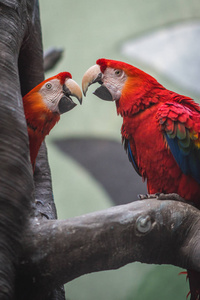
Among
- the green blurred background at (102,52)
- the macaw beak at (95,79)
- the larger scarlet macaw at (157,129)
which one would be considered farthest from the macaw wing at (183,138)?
the green blurred background at (102,52)

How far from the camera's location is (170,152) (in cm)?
121

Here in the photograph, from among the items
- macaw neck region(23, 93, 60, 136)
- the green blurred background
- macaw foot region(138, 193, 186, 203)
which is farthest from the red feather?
A: the green blurred background

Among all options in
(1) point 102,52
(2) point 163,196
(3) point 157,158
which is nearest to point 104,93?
(3) point 157,158

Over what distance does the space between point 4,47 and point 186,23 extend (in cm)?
227

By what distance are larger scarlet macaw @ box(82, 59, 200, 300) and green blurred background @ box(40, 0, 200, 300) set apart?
1624 millimetres

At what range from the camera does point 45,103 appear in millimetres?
1336

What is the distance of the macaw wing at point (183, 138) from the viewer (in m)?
1.18

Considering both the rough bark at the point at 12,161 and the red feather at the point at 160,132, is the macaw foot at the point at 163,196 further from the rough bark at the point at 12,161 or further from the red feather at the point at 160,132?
the rough bark at the point at 12,161

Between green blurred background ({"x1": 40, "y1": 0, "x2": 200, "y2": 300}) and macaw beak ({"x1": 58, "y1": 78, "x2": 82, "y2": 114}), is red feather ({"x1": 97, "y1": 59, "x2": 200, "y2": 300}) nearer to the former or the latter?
macaw beak ({"x1": 58, "y1": 78, "x2": 82, "y2": 114})

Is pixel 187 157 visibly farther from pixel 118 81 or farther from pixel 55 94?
pixel 55 94

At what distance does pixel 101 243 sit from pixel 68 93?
62cm

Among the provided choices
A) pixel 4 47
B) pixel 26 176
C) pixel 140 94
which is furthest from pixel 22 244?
pixel 140 94

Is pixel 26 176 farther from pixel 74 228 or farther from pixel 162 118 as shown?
pixel 162 118

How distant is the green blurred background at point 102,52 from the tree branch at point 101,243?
1929 mm
